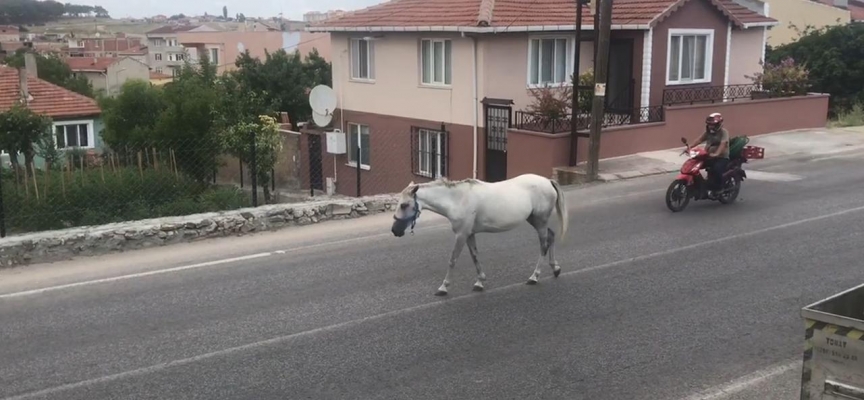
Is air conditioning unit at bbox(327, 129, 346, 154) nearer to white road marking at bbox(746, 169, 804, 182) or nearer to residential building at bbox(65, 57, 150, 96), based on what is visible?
white road marking at bbox(746, 169, 804, 182)

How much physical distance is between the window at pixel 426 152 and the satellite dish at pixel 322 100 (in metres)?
2.74

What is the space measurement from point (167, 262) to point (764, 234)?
27.9ft

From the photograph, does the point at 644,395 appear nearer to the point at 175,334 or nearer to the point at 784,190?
the point at 175,334

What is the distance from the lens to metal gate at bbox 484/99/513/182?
2238 cm

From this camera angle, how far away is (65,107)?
41625mm

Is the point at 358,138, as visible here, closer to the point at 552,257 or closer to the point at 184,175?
the point at 184,175

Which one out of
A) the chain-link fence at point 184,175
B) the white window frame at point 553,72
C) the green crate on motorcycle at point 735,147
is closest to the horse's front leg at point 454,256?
the chain-link fence at point 184,175

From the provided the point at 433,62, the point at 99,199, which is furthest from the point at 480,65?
the point at 99,199

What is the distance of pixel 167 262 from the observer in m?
11.3

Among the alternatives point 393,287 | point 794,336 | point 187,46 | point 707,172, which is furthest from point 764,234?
point 187,46

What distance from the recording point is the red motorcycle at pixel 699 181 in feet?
47.4

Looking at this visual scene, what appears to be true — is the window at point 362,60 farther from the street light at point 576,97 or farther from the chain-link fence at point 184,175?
the street light at point 576,97

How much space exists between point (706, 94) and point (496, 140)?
7.26 m

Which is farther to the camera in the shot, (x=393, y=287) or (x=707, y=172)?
(x=707, y=172)
